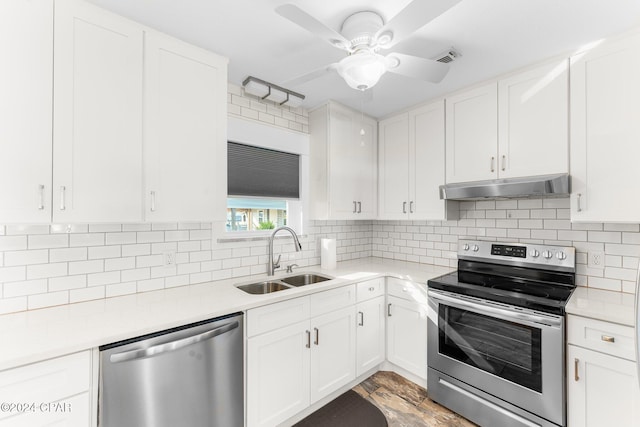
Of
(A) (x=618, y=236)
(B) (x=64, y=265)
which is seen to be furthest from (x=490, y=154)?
(B) (x=64, y=265)

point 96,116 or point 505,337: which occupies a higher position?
point 96,116

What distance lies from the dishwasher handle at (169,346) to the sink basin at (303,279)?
91 cm

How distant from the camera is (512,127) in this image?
2113 millimetres

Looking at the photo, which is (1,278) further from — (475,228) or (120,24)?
(475,228)

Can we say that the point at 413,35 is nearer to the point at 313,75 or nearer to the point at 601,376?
the point at 313,75

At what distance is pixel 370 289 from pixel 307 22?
1.99 m

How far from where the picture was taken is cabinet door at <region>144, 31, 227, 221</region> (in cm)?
162

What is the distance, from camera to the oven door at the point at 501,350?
1649 millimetres

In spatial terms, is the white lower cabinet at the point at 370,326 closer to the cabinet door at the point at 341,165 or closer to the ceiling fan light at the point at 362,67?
the cabinet door at the point at 341,165

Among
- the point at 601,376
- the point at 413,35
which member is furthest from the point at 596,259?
the point at 413,35

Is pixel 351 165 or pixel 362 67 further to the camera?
pixel 351 165

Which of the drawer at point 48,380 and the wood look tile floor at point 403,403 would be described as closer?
the drawer at point 48,380

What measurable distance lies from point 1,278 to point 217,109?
145 cm

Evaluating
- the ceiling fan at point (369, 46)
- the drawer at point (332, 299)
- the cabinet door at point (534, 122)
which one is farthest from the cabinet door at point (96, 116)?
the cabinet door at point (534, 122)
